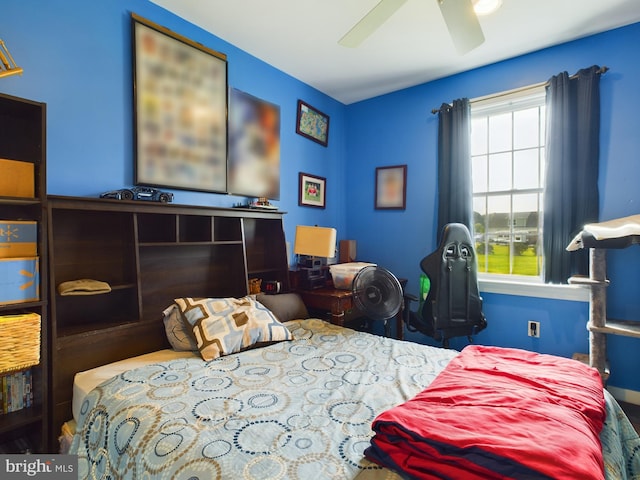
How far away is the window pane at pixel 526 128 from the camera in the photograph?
290cm

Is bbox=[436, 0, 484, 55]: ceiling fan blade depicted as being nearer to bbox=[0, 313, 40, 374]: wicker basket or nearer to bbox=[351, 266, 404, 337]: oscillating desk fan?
bbox=[351, 266, 404, 337]: oscillating desk fan

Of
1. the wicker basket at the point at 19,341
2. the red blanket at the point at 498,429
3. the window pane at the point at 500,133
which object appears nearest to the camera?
the red blanket at the point at 498,429

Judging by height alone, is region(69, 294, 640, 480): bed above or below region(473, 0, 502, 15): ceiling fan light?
below

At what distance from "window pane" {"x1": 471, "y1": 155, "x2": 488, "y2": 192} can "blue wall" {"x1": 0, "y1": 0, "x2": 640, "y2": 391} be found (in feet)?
1.23

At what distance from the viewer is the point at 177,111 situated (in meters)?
2.29

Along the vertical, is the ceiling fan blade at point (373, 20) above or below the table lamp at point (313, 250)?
above

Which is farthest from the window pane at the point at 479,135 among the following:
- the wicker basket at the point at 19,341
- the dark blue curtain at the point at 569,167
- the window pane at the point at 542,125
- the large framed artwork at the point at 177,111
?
the wicker basket at the point at 19,341

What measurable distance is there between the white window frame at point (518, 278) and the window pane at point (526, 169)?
41 cm

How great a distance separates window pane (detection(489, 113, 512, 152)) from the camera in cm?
304

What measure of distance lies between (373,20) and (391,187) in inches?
78.2

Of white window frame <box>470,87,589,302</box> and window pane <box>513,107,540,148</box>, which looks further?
window pane <box>513,107,540,148</box>

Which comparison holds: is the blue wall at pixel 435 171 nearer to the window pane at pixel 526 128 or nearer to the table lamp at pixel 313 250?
the window pane at pixel 526 128

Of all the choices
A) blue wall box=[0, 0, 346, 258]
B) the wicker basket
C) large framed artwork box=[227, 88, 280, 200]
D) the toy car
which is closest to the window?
large framed artwork box=[227, 88, 280, 200]

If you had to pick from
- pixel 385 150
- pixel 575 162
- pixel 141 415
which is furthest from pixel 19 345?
pixel 575 162
